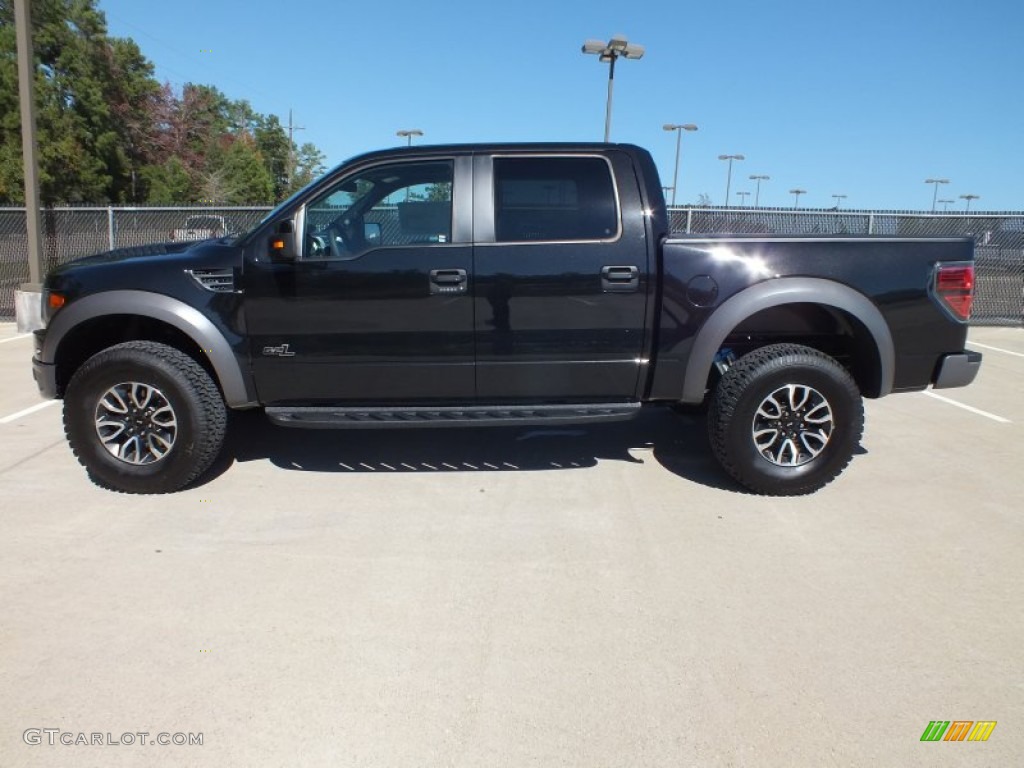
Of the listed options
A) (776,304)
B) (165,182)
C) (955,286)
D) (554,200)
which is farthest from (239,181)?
(955,286)

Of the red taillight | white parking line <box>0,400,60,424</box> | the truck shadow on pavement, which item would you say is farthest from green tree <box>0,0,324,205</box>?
the red taillight

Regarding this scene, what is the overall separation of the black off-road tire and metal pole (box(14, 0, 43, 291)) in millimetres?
7178

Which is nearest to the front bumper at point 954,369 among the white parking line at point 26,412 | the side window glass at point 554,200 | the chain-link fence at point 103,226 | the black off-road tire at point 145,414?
the side window glass at point 554,200

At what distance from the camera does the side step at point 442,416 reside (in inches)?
164

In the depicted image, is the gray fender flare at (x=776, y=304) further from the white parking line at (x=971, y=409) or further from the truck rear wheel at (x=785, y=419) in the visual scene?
the white parking line at (x=971, y=409)

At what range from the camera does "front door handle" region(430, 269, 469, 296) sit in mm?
4094

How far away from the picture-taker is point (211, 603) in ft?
10.2

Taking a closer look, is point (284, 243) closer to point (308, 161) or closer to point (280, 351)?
point (280, 351)

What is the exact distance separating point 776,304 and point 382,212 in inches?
93.3

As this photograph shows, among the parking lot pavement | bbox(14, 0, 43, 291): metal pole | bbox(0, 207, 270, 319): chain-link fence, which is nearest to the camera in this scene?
the parking lot pavement

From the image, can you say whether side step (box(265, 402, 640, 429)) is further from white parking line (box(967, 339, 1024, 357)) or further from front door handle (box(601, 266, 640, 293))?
white parking line (box(967, 339, 1024, 357))

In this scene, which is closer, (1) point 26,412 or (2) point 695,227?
(1) point 26,412

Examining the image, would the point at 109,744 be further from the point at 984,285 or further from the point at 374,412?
the point at 984,285

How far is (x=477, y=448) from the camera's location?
5.24 m
